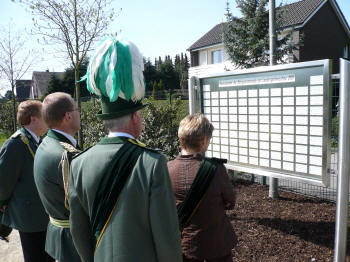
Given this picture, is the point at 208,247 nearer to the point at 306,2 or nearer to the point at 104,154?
the point at 104,154

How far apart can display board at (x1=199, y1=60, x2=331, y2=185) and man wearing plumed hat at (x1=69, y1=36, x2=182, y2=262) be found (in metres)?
1.93

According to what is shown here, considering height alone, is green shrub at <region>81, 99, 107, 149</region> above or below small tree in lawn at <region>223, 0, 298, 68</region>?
below

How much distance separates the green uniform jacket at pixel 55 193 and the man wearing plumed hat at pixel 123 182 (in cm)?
53

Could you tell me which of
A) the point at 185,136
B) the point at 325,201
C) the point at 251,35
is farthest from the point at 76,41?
the point at 251,35

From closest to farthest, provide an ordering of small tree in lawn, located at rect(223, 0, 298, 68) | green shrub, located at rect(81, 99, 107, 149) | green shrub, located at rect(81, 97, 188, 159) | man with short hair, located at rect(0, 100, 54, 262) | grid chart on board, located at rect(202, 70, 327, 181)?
1. man with short hair, located at rect(0, 100, 54, 262)
2. grid chart on board, located at rect(202, 70, 327, 181)
3. green shrub, located at rect(81, 97, 188, 159)
4. green shrub, located at rect(81, 99, 107, 149)
5. small tree in lawn, located at rect(223, 0, 298, 68)

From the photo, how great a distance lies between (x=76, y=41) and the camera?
285 inches

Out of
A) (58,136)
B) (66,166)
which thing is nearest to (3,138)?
(58,136)

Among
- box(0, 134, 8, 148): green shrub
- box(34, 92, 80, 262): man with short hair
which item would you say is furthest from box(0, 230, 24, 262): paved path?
box(0, 134, 8, 148): green shrub

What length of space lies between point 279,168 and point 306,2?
21.5 metres

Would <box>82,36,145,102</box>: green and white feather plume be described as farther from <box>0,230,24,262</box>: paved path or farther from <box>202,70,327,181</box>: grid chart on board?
<box>0,230,24,262</box>: paved path

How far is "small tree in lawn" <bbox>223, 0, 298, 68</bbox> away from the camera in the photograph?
12883mm

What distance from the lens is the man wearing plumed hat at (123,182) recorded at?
1.42 metres

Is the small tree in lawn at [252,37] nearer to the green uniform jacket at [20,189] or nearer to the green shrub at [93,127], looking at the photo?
the green shrub at [93,127]

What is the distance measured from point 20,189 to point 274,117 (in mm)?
2695
